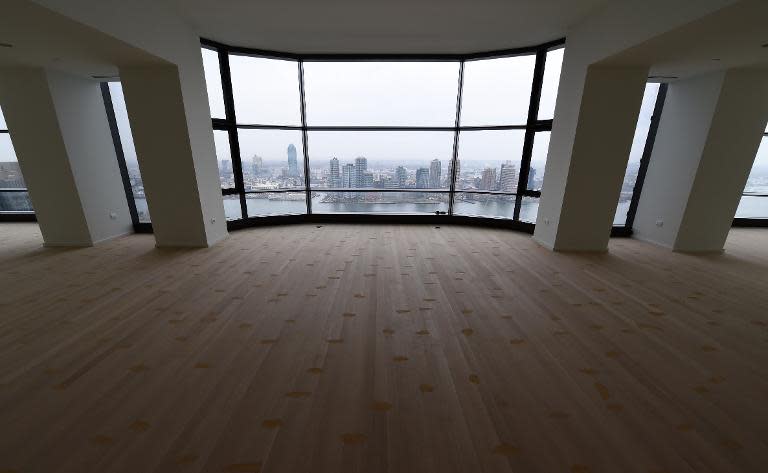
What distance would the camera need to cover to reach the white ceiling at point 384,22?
3.93 metres

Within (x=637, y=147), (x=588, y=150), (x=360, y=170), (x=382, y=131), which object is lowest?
(x=360, y=170)

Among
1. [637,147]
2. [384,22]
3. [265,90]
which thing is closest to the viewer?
[384,22]

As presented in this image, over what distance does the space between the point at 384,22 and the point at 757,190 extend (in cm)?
854

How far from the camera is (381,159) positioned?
6770 mm

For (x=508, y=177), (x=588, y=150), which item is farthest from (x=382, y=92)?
(x=588, y=150)

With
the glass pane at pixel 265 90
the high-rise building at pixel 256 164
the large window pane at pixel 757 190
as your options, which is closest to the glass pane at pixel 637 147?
the large window pane at pixel 757 190

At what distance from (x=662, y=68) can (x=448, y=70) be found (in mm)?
3307

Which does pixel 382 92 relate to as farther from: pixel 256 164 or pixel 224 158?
pixel 224 158

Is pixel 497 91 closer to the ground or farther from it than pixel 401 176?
farther from it

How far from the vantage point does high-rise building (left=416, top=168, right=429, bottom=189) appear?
679 centimetres

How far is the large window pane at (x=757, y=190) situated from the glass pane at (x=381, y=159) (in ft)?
20.7

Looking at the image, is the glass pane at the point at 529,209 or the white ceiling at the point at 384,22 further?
the glass pane at the point at 529,209

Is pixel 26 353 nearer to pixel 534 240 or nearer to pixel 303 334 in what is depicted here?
pixel 303 334

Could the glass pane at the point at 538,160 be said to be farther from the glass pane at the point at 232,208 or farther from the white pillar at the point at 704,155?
the glass pane at the point at 232,208
